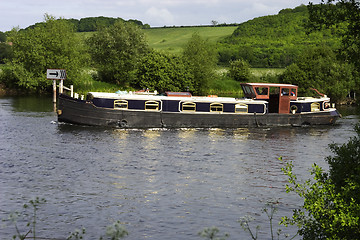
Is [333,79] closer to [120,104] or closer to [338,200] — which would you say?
[120,104]

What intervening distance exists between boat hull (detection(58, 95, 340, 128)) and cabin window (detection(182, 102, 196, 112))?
0.58 metres

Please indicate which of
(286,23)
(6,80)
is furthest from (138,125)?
(286,23)

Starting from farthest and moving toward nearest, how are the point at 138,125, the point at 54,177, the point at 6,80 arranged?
the point at 6,80 < the point at 138,125 < the point at 54,177

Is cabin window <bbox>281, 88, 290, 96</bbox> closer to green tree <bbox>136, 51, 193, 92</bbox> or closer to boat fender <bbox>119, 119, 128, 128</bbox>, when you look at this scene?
boat fender <bbox>119, 119, 128, 128</bbox>

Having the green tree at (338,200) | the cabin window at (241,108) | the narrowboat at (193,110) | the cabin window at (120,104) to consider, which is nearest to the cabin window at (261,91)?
the narrowboat at (193,110)

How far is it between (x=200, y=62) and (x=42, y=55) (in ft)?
103

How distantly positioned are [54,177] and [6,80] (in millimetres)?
67529

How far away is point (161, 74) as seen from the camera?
8631 centimetres

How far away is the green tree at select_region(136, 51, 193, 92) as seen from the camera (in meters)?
86.6

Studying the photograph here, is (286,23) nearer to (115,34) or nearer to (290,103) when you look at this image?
(115,34)

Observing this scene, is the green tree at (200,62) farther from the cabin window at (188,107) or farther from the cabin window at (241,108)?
the cabin window at (188,107)

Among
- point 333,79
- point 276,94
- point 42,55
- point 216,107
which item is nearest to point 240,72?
point 333,79

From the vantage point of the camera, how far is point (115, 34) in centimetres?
9825

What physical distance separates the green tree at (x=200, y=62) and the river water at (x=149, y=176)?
163ft
